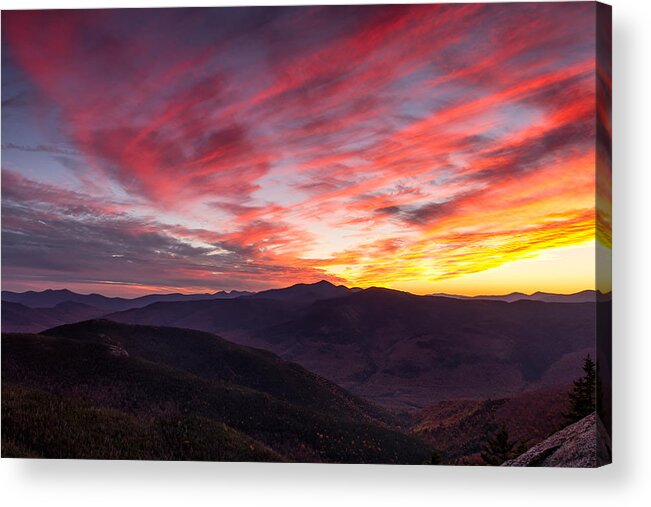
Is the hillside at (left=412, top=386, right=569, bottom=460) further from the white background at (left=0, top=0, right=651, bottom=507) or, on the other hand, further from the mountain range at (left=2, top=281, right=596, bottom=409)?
the white background at (left=0, top=0, right=651, bottom=507)

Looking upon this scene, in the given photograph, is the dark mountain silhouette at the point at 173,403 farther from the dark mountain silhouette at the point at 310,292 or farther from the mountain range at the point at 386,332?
the dark mountain silhouette at the point at 310,292

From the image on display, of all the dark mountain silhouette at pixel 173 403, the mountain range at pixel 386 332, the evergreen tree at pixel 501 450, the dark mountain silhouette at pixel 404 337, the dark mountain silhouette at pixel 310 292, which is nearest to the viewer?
the evergreen tree at pixel 501 450

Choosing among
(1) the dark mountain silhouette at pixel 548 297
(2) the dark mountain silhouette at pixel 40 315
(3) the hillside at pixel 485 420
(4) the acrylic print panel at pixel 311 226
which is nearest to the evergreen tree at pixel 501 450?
(4) the acrylic print panel at pixel 311 226

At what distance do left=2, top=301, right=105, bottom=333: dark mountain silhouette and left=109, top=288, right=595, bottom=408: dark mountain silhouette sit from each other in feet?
3.21

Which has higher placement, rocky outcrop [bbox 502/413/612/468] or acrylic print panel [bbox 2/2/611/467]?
acrylic print panel [bbox 2/2/611/467]

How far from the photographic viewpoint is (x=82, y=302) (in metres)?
18.2

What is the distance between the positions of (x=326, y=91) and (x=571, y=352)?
8677mm

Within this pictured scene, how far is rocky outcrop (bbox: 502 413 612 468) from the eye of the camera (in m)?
14.3

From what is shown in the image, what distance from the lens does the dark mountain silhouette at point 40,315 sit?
17.8m

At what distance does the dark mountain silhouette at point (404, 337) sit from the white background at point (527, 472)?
1.51m

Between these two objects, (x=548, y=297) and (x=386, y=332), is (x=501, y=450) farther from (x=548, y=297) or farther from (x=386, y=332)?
(x=386, y=332)

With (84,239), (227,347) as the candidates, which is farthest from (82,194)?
(227,347)

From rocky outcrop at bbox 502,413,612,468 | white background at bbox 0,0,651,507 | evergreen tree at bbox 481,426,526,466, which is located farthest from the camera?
evergreen tree at bbox 481,426,526,466

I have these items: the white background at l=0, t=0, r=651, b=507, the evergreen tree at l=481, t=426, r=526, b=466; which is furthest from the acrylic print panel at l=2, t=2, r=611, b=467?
the white background at l=0, t=0, r=651, b=507
